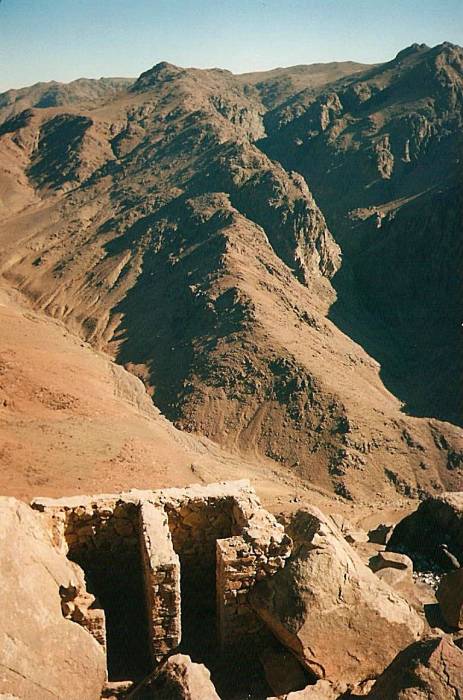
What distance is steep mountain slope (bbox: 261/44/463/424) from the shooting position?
109 ft

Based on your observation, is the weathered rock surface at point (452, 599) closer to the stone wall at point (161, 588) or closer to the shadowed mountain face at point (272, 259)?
the stone wall at point (161, 588)

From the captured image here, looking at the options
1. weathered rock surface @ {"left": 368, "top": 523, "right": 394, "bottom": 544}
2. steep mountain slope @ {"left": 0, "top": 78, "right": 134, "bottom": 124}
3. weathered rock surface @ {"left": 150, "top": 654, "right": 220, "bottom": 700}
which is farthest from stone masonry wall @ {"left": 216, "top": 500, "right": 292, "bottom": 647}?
steep mountain slope @ {"left": 0, "top": 78, "right": 134, "bottom": 124}

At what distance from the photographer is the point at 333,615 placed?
7.43 metres

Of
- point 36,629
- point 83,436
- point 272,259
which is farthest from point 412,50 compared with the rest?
point 36,629

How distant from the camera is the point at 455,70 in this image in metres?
54.8

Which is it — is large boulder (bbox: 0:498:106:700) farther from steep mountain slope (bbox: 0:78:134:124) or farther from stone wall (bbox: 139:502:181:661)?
steep mountain slope (bbox: 0:78:134:124)

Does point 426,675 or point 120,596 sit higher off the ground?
point 426,675

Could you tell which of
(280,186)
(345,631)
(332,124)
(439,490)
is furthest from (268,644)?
(332,124)

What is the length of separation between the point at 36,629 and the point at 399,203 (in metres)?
44.0

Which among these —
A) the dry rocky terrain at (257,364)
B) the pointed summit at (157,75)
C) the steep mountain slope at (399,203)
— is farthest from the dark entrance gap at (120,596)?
the pointed summit at (157,75)

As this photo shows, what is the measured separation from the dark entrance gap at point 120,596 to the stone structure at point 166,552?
14mm

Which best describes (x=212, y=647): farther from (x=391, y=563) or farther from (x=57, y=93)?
(x=57, y=93)

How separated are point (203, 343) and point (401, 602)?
67.4 feet

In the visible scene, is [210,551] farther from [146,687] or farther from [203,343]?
[203,343]
